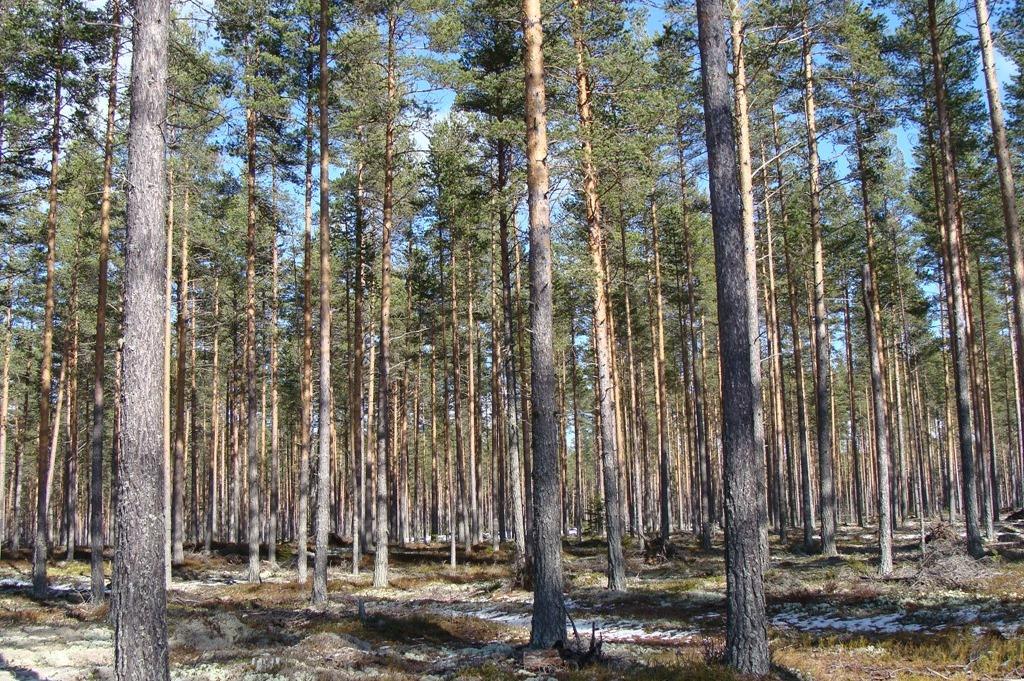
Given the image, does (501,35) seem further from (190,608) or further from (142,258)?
(190,608)

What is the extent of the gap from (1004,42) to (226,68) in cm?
1932

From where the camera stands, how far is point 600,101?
17.2 metres

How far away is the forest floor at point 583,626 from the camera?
338 inches

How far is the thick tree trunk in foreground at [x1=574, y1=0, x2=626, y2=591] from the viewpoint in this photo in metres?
15.5

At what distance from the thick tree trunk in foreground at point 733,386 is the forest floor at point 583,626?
58 centimetres

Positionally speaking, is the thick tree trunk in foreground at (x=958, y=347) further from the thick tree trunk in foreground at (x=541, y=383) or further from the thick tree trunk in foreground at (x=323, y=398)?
the thick tree trunk in foreground at (x=323, y=398)

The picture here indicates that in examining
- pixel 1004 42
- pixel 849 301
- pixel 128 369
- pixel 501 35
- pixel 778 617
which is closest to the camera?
pixel 128 369

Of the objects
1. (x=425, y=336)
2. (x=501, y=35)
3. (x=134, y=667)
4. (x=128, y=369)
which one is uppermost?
(x=501, y=35)

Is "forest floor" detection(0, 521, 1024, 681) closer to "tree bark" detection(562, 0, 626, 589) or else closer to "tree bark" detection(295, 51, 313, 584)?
"tree bark" detection(562, 0, 626, 589)

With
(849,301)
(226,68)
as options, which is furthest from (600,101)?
(849,301)

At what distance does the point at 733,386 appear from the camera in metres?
8.22

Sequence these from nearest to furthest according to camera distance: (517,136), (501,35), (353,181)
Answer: (517,136) → (501,35) → (353,181)

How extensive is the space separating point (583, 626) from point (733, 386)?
6487 millimetres

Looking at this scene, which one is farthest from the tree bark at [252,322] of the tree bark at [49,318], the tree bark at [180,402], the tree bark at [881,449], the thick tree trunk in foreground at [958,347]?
the thick tree trunk in foreground at [958,347]
